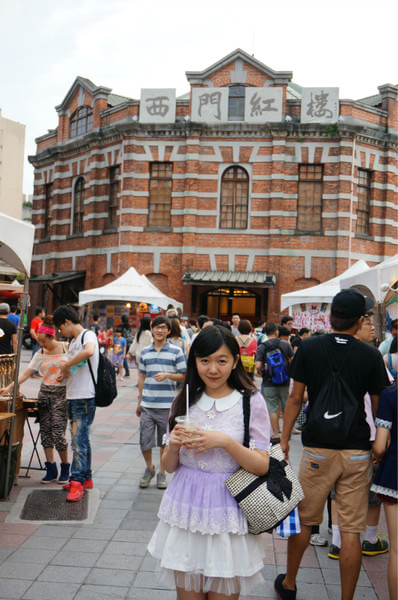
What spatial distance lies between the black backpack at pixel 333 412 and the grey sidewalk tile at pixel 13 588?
2.15 m

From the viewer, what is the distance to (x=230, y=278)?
20.8 m

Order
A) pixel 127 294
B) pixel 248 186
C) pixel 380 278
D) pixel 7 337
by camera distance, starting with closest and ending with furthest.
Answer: pixel 380 278 < pixel 7 337 < pixel 127 294 < pixel 248 186

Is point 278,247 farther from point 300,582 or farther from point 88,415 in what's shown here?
point 300,582

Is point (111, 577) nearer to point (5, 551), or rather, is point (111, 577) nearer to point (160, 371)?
Answer: point (5, 551)

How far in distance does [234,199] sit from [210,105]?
3632 millimetres

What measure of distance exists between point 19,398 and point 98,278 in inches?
692

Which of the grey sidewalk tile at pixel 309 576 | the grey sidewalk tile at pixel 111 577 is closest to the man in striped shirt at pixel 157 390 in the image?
the grey sidewalk tile at pixel 111 577

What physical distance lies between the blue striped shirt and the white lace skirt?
3643 mm

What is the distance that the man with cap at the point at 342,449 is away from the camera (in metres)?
3.48

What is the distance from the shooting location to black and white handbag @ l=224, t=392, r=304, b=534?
2.63 meters

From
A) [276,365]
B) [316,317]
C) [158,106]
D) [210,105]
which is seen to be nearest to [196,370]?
[276,365]

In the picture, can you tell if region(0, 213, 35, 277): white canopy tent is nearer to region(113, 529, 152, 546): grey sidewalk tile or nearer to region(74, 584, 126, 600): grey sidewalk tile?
region(113, 529, 152, 546): grey sidewalk tile

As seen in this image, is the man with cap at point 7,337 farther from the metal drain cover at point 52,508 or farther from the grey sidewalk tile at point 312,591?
the grey sidewalk tile at point 312,591

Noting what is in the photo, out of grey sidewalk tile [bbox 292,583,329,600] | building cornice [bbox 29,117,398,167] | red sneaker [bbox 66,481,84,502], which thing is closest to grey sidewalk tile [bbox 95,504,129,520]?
red sneaker [bbox 66,481,84,502]
